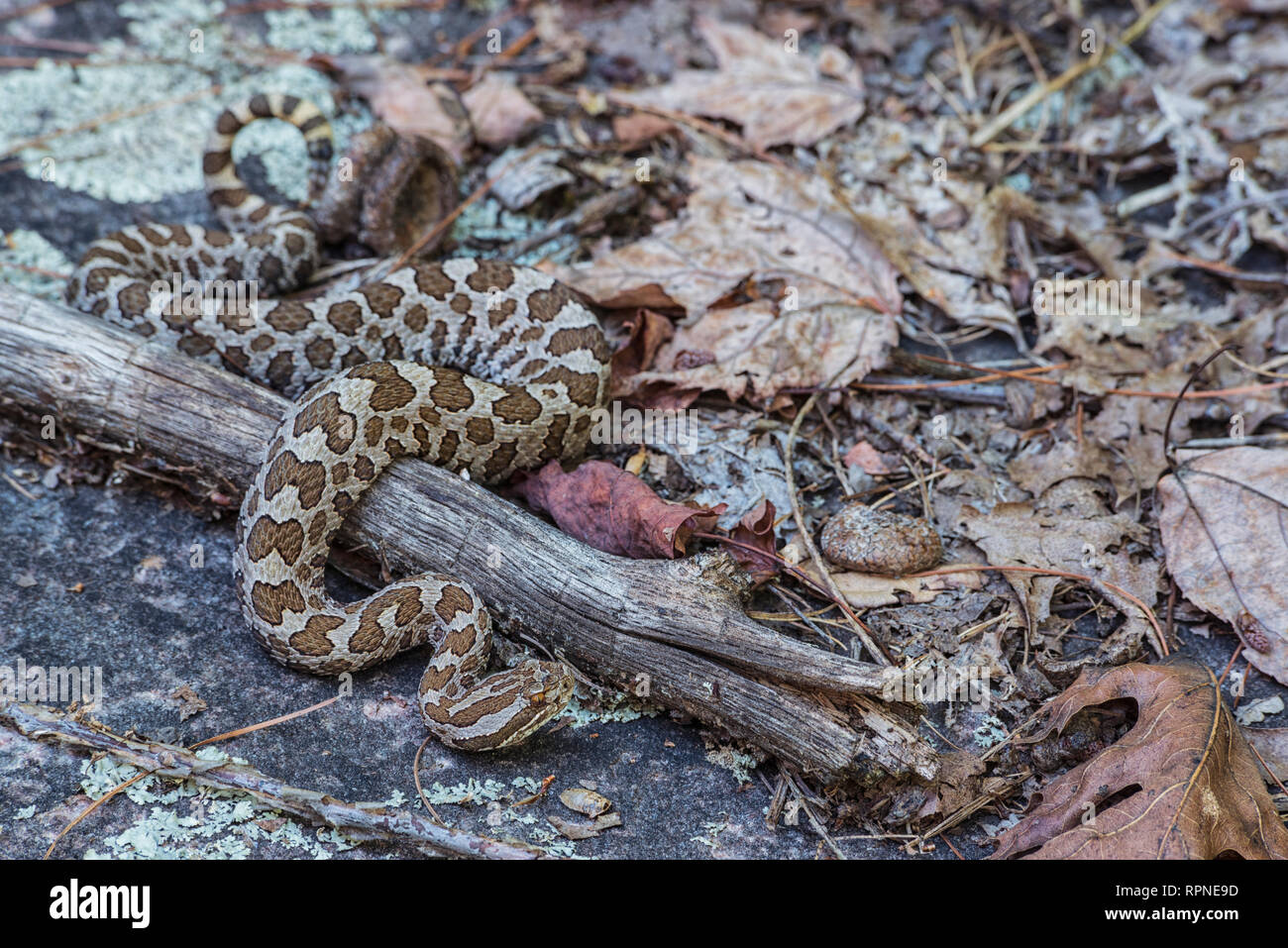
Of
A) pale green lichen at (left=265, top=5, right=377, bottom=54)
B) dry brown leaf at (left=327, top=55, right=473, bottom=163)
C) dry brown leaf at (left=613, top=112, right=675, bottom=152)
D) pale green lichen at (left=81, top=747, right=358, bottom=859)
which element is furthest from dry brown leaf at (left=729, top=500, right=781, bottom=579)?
pale green lichen at (left=265, top=5, right=377, bottom=54)

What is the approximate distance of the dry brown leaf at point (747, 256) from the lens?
704cm

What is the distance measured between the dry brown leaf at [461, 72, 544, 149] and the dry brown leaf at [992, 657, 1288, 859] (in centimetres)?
602

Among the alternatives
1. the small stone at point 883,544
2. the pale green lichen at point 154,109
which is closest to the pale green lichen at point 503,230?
the pale green lichen at point 154,109

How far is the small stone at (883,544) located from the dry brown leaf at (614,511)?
689 mm

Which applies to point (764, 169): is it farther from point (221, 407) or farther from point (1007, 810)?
point (1007, 810)

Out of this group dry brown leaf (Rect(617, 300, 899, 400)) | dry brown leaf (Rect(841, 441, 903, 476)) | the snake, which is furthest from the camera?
dry brown leaf (Rect(617, 300, 899, 400))

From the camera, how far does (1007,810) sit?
188 inches

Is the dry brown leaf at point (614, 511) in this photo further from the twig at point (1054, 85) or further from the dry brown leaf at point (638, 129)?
the twig at point (1054, 85)

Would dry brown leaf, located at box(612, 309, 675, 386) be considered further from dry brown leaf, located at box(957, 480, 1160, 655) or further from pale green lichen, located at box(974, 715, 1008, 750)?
pale green lichen, located at box(974, 715, 1008, 750)

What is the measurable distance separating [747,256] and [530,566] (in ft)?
9.91

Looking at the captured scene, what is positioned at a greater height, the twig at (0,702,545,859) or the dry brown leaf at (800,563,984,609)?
the dry brown leaf at (800,563,984,609)

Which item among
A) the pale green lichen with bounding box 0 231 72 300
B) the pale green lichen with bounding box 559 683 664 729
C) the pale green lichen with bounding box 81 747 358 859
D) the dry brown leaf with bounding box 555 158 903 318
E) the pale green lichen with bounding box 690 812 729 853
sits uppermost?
the dry brown leaf with bounding box 555 158 903 318

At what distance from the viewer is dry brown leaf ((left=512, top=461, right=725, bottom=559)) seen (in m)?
5.54

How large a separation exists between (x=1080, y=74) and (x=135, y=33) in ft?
27.0
